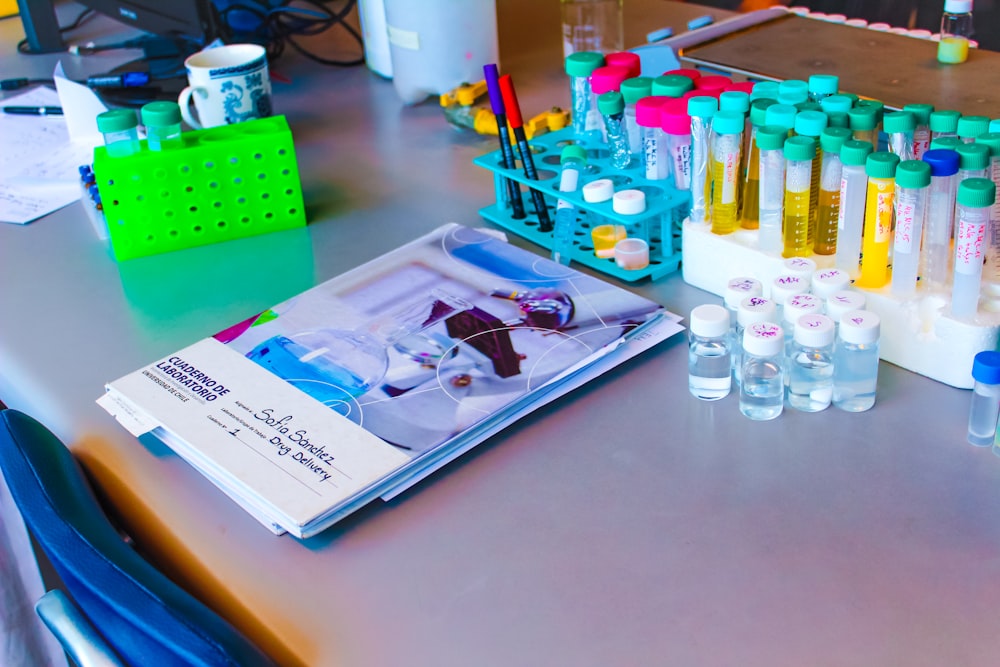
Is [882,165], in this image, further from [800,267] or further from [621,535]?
[621,535]

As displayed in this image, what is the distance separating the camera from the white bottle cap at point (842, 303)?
78 cm

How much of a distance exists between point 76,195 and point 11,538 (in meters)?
0.45

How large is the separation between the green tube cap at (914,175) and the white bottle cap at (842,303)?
95 millimetres

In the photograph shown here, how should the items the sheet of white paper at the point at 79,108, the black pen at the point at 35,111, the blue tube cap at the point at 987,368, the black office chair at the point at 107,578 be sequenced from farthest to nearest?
the black pen at the point at 35,111, the sheet of white paper at the point at 79,108, the blue tube cap at the point at 987,368, the black office chair at the point at 107,578

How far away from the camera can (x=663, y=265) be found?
990 mm

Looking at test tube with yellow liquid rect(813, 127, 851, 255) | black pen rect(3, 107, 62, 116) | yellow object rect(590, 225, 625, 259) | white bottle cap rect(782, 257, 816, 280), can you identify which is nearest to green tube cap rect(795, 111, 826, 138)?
test tube with yellow liquid rect(813, 127, 851, 255)

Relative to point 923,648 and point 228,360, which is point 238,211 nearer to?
point 228,360

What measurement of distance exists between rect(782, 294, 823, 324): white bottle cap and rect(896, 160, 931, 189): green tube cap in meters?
0.11

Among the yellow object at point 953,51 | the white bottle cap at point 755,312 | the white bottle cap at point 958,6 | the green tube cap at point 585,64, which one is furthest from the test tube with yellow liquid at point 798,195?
the white bottle cap at point 958,6

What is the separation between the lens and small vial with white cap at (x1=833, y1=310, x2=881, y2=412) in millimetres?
763

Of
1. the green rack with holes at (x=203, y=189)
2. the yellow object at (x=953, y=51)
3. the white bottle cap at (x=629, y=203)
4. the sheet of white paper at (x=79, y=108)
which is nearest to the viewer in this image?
the white bottle cap at (x=629, y=203)

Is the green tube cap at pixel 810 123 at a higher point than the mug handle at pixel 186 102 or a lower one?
higher

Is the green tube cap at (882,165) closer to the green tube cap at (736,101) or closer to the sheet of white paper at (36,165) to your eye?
the green tube cap at (736,101)

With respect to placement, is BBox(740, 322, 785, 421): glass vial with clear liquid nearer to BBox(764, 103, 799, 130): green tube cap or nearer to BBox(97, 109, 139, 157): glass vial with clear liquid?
BBox(764, 103, 799, 130): green tube cap
